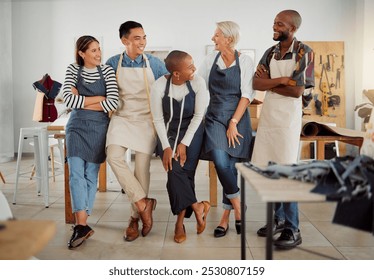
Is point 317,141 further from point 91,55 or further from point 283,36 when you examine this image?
point 91,55

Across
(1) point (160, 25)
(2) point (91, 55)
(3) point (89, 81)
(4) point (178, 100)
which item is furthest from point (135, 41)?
(1) point (160, 25)

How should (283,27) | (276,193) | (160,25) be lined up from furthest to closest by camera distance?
1. (160,25)
2. (283,27)
3. (276,193)

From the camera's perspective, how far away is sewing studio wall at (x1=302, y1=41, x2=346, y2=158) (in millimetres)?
8266

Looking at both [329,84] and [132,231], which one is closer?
[132,231]

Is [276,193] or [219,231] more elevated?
[276,193]

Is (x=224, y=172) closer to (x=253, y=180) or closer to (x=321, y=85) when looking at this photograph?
(x=253, y=180)

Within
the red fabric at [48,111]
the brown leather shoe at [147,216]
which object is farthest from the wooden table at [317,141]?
the red fabric at [48,111]

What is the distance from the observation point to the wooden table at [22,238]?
121 cm

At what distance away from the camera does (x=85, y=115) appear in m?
3.57

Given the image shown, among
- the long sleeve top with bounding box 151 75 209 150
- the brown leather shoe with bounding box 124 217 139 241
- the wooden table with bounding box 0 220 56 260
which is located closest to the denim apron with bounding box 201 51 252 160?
the long sleeve top with bounding box 151 75 209 150

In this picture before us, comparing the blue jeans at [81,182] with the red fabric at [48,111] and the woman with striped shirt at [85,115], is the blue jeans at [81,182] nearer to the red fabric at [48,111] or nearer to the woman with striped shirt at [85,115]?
the woman with striped shirt at [85,115]

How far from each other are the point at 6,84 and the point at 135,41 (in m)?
5.89

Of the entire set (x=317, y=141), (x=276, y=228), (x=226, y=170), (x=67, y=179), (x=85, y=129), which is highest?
(x=85, y=129)

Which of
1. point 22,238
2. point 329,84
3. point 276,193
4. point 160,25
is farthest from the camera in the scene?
point 160,25
